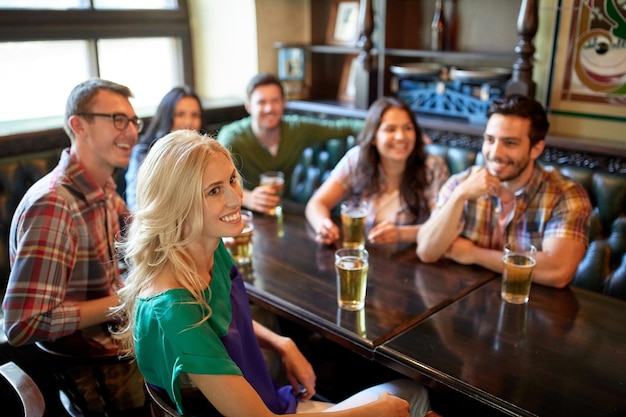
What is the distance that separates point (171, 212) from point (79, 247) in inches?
25.8

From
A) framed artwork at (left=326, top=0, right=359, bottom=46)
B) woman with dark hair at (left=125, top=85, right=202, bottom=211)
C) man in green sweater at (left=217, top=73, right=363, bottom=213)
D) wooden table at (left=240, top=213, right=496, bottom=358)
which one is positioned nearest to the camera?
wooden table at (left=240, top=213, right=496, bottom=358)

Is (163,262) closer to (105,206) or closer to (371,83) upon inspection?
(105,206)

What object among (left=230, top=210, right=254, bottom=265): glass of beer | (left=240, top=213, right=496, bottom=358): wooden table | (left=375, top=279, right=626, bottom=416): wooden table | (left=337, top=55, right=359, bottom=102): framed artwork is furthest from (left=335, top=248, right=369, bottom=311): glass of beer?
(left=337, top=55, right=359, bottom=102): framed artwork

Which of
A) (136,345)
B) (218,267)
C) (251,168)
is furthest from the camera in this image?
(251,168)

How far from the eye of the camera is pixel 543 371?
4.33 ft

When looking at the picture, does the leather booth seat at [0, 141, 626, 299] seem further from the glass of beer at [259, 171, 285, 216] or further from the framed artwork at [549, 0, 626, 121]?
the glass of beer at [259, 171, 285, 216]

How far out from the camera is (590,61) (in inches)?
98.7

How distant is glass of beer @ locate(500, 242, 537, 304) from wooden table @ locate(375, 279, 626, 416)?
31 millimetres

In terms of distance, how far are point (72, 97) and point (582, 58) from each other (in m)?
2.11

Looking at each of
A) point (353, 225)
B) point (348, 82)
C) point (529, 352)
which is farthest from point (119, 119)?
point (348, 82)

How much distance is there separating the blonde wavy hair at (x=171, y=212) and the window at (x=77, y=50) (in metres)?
1.79

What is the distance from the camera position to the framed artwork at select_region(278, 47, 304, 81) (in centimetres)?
365

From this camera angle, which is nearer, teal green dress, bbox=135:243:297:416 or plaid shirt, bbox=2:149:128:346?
teal green dress, bbox=135:243:297:416

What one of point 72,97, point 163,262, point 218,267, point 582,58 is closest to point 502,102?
point 582,58
